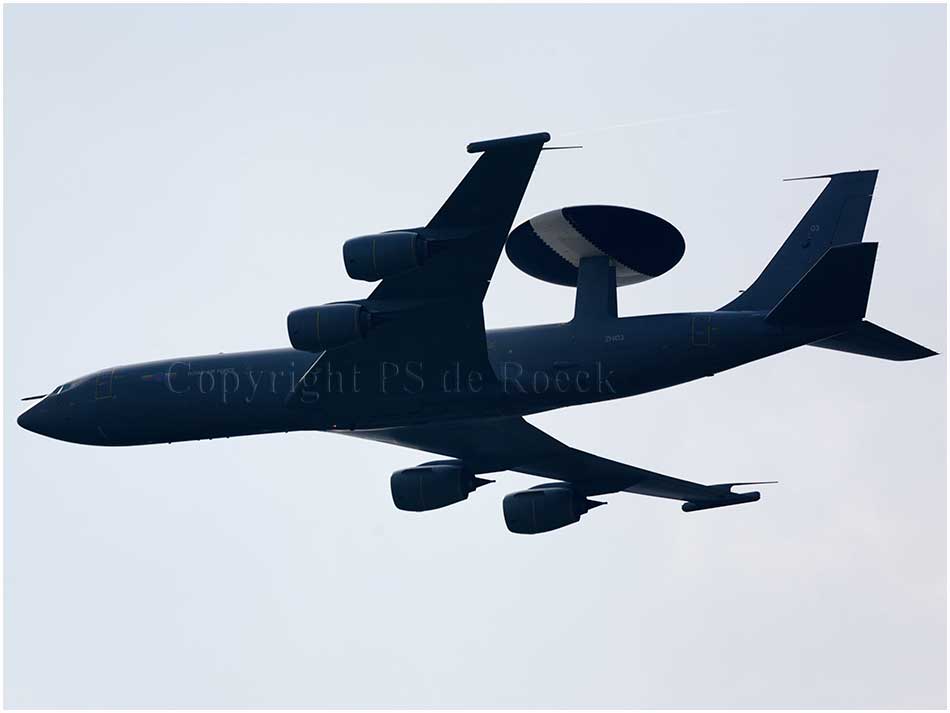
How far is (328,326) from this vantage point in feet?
96.7

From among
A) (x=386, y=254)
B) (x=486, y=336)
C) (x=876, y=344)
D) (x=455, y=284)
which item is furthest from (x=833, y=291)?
(x=386, y=254)

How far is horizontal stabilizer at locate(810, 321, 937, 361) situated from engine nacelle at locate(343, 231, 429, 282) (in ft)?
27.6

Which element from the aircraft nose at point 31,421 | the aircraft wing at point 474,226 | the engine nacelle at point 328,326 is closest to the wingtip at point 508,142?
the aircraft wing at point 474,226

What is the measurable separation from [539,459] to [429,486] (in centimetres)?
314

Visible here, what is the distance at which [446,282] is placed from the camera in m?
29.7

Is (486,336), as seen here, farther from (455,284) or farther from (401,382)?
(455,284)

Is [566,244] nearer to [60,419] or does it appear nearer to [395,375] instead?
[395,375]

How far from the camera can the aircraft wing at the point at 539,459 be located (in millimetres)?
36688

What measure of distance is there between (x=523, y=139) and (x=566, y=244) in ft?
16.4

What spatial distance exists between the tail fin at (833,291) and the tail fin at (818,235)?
248 centimetres

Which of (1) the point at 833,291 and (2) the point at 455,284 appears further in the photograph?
(2) the point at 455,284

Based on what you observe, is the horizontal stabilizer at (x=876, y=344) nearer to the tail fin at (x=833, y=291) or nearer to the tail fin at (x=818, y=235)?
the tail fin at (x=833, y=291)

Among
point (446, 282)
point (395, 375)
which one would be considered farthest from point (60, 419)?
point (446, 282)

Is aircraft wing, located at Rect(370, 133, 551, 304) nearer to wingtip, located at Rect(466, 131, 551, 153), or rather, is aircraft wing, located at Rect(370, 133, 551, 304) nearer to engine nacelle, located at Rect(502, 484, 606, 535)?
wingtip, located at Rect(466, 131, 551, 153)
